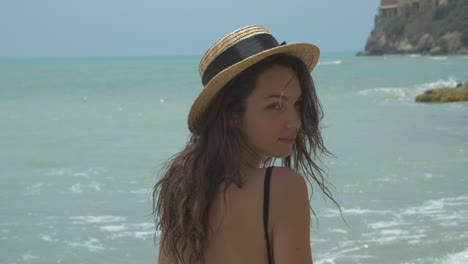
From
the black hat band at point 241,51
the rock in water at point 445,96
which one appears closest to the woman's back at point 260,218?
the black hat band at point 241,51

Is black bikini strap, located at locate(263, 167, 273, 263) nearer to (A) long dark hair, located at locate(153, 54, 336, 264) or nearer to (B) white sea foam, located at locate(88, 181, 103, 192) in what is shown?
(A) long dark hair, located at locate(153, 54, 336, 264)

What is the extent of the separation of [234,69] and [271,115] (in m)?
0.14

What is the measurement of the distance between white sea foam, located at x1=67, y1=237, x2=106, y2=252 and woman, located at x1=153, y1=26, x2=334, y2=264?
476 centimetres

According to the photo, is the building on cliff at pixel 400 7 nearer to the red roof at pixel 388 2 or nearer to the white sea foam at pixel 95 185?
the red roof at pixel 388 2

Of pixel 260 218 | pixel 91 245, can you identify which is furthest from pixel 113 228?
pixel 260 218

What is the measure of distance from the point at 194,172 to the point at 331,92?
27.8 meters

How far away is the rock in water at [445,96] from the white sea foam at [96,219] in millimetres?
15253

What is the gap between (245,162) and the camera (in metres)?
1.68

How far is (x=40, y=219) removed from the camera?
7.53 meters

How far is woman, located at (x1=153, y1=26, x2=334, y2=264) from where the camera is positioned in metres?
1.54

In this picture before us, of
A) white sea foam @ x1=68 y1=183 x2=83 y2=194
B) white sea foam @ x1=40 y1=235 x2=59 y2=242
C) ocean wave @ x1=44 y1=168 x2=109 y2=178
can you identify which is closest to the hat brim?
white sea foam @ x1=40 y1=235 x2=59 y2=242

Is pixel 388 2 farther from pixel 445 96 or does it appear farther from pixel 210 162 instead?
pixel 210 162

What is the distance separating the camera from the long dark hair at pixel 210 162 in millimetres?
1631

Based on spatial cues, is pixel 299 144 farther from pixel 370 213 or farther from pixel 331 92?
pixel 331 92
